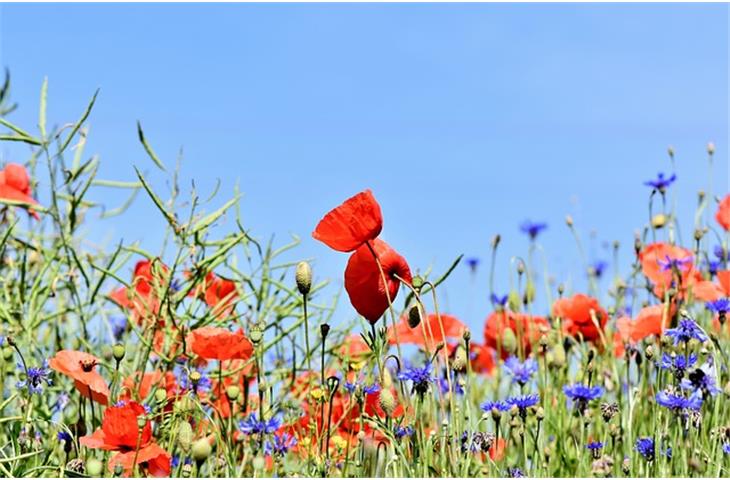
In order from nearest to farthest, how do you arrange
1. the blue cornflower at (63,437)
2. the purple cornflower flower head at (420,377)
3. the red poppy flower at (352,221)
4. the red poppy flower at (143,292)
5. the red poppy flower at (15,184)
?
the red poppy flower at (352,221) < the purple cornflower flower head at (420,377) < the blue cornflower at (63,437) < the red poppy flower at (143,292) < the red poppy flower at (15,184)

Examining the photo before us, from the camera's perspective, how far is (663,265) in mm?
2348

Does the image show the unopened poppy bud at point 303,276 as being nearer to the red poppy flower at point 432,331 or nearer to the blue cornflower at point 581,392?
the blue cornflower at point 581,392

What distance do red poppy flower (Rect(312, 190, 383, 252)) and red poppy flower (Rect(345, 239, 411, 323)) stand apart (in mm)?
47

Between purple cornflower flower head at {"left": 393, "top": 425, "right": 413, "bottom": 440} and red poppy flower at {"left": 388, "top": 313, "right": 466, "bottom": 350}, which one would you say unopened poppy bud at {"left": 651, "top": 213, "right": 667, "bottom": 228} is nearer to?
red poppy flower at {"left": 388, "top": 313, "right": 466, "bottom": 350}

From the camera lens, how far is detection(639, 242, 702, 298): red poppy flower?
2373 millimetres

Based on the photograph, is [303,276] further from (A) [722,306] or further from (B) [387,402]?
(A) [722,306]

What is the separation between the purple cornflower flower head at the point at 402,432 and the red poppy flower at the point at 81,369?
1.53 ft

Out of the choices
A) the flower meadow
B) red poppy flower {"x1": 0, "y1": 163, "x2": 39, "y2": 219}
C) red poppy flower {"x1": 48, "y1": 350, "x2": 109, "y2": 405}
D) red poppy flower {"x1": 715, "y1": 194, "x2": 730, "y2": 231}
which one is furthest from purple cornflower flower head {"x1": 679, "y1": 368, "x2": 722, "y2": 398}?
red poppy flower {"x1": 0, "y1": 163, "x2": 39, "y2": 219}

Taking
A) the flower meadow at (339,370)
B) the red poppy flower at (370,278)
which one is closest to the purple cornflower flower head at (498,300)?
the flower meadow at (339,370)

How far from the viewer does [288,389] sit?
2.22 meters

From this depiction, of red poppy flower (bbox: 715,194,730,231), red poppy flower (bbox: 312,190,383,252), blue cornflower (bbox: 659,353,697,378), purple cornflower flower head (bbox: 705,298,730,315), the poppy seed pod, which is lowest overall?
blue cornflower (bbox: 659,353,697,378)

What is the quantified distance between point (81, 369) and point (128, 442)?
0.16 m

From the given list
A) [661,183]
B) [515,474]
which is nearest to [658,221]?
[661,183]

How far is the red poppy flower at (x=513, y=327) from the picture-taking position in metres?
2.48
